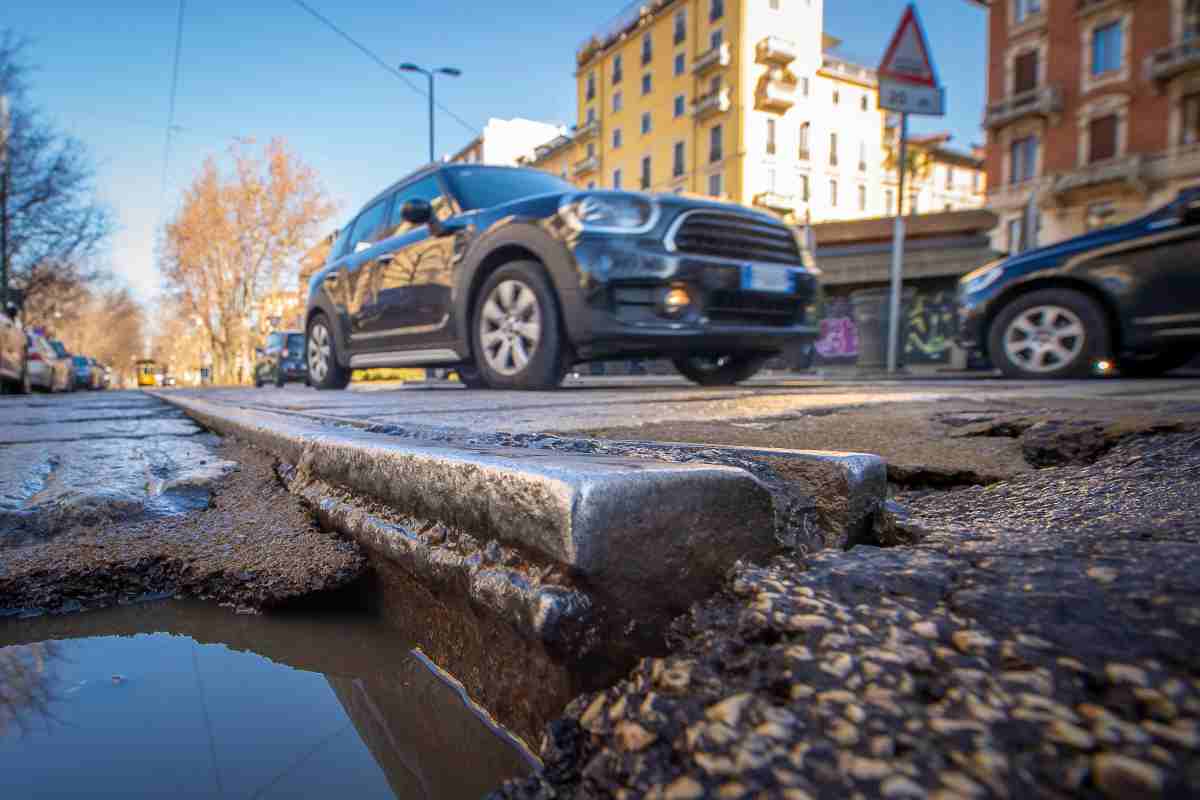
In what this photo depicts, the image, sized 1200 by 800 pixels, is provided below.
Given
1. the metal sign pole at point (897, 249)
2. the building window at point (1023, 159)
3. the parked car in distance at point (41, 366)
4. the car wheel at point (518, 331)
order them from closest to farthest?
the car wheel at point (518, 331) < the metal sign pole at point (897, 249) < the parked car in distance at point (41, 366) < the building window at point (1023, 159)

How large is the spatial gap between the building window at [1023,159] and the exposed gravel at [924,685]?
3184 centimetres

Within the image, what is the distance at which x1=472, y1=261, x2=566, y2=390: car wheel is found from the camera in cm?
420

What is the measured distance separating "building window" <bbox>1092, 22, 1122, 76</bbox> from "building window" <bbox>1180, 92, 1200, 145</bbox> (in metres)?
2.55

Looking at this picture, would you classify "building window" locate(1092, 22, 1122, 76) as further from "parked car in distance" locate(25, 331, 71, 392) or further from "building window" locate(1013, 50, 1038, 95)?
"parked car in distance" locate(25, 331, 71, 392)

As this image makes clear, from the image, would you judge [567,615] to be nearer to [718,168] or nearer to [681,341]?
[681,341]

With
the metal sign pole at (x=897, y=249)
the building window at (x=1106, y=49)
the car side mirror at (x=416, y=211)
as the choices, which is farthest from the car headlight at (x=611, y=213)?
the building window at (x=1106, y=49)

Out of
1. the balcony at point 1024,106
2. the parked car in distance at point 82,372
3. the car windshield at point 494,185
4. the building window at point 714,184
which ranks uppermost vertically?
the balcony at point 1024,106

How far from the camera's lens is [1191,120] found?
2292 centimetres

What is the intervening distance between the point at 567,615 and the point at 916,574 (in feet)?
1.10

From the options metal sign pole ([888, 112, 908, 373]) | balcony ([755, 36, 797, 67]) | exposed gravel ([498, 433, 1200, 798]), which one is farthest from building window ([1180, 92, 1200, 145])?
exposed gravel ([498, 433, 1200, 798])

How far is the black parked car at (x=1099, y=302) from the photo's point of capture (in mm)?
5094

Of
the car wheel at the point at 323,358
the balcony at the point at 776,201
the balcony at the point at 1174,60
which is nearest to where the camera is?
the car wheel at the point at 323,358

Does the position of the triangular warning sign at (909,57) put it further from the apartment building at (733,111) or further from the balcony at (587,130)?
the balcony at (587,130)

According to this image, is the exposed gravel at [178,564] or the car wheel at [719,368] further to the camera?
the car wheel at [719,368]
